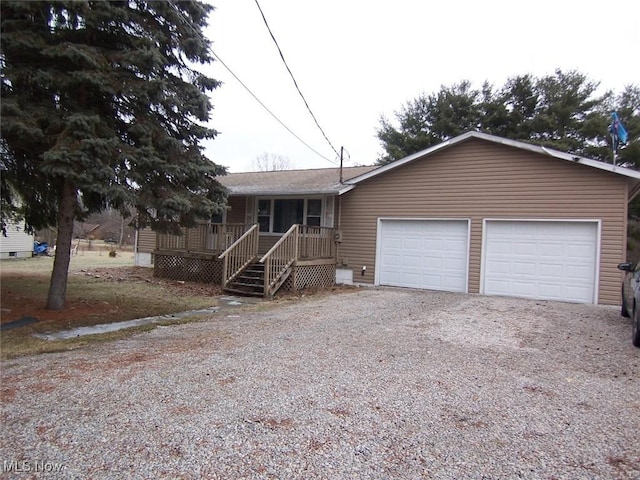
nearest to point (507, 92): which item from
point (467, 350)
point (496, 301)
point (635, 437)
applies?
point (496, 301)

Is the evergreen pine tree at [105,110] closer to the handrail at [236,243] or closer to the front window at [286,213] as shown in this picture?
the handrail at [236,243]

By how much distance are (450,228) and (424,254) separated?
3.35 feet

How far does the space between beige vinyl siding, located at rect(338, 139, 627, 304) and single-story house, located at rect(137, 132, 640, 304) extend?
0.08ft

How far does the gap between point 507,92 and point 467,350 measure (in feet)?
74.5

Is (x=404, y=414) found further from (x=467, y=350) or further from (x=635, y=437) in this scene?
(x=467, y=350)

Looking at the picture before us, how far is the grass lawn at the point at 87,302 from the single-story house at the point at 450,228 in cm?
127

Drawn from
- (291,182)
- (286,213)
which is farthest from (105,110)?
(291,182)

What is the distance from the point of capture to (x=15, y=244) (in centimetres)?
2086

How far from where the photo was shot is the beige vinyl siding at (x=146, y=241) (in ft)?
58.0

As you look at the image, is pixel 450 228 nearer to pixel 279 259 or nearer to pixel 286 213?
pixel 279 259

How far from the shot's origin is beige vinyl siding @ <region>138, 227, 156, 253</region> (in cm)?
1769

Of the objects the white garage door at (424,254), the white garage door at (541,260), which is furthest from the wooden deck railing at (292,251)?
the white garage door at (541,260)

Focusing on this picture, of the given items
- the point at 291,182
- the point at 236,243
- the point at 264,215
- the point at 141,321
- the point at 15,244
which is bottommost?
the point at 141,321

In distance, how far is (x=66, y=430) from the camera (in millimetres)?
2984
